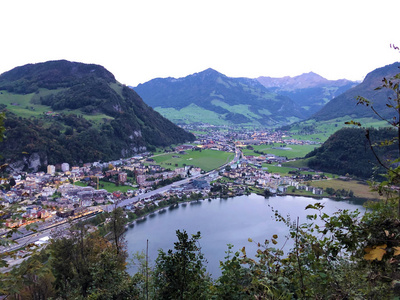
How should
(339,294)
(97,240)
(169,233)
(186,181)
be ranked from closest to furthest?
(339,294), (97,240), (169,233), (186,181)

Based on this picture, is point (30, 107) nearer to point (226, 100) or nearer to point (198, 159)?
point (198, 159)

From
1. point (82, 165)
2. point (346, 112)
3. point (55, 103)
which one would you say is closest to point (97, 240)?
point (82, 165)

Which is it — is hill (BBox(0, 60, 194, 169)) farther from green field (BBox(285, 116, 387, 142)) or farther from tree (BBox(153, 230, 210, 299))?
tree (BBox(153, 230, 210, 299))

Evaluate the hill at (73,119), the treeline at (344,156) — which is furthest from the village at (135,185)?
the treeline at (344,156)

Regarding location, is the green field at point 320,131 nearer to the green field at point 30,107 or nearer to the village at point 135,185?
the village at point 135,185

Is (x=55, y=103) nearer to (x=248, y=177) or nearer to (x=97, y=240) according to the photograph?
(x=248, y=177)
